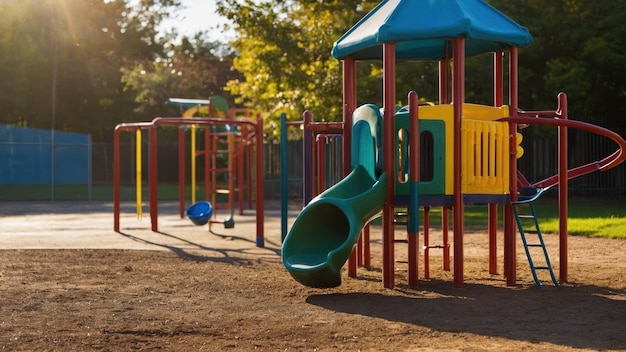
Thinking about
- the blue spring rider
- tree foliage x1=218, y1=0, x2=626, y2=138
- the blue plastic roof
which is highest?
tree foliage x1=218, y1=0, x2=626, y2=138

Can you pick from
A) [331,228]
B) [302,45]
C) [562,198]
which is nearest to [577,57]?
[302,45]

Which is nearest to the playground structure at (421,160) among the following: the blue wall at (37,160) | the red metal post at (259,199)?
the red metal post at (259,199)

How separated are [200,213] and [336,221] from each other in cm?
883

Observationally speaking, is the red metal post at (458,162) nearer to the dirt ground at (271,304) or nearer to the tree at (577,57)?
the dirt ground at (271,304)

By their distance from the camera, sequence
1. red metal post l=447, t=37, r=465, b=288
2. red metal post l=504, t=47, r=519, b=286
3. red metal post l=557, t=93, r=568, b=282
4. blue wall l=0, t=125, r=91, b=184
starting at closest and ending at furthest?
red metal post l=447, t=37, r=465, b=288 → red metal post l=504, t=47, r=519, b=286 → red metal post l=557, t=93, r=568, b=282 → blue wall l=0, t=125, r=91, b=184

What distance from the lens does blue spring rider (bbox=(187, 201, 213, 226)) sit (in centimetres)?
1898

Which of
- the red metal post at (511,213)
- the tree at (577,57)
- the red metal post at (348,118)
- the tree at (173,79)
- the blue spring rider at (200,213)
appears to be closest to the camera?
the red metal post at (511,213)

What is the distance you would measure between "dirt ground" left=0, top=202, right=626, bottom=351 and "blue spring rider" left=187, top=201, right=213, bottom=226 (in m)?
3.47

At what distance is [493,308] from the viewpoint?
896 cm

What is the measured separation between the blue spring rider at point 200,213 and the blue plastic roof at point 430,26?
7971mm

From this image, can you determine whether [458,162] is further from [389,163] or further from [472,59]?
[472,59]

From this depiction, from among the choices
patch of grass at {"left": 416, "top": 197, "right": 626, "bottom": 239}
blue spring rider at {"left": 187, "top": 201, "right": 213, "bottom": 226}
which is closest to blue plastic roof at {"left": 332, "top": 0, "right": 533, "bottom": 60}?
patch of grass at {"left": 416, "top": 197, "right": 626, "bottom": 239}

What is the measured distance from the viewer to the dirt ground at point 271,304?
7.25 meters

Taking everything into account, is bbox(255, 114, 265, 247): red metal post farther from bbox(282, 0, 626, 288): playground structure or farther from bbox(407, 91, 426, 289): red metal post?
bbox(407, 91, 426, 289): red metal post
